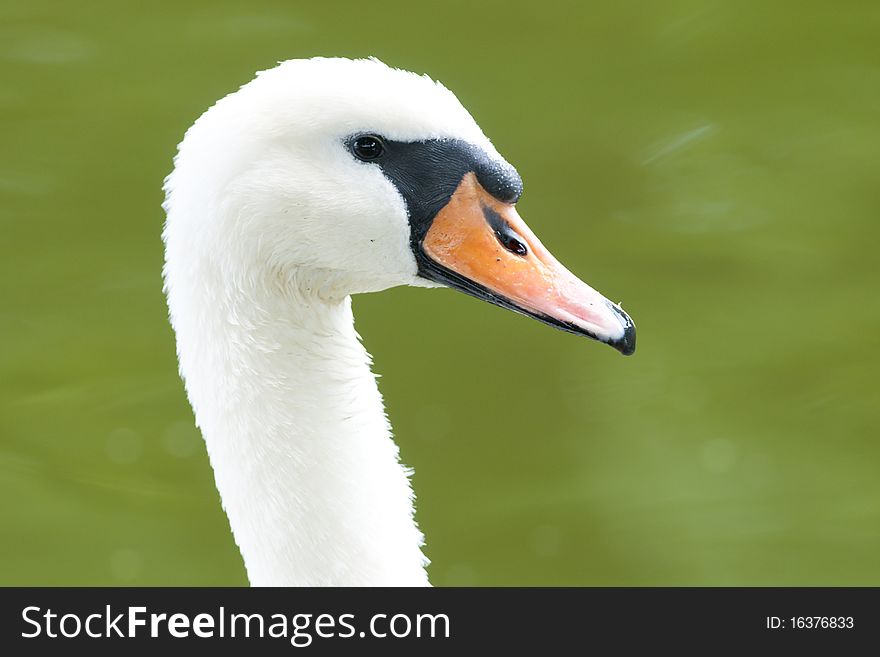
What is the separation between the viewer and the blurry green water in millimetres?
5531

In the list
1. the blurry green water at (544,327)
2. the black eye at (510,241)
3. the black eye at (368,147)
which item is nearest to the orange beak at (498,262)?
the black eye at (510,241)

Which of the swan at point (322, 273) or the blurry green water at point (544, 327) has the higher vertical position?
the blurry green water at point (544, 327)

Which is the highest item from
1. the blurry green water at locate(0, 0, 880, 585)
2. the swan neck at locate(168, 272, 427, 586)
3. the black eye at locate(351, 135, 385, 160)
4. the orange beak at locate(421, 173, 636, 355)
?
the blurry green water at locate(0, 0, 880, 585)

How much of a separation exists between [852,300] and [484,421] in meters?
1.38

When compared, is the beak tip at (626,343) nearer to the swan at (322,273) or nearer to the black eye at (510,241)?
the swan at (322,273)

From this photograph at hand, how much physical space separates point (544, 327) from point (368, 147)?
8.55ft

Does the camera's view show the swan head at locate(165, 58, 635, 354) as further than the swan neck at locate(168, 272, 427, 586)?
No

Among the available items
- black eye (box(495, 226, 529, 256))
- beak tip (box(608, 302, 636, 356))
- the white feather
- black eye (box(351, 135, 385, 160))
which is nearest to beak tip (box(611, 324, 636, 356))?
beak tip (box(608, 302, 636, 356))

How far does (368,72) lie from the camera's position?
3.54 metres

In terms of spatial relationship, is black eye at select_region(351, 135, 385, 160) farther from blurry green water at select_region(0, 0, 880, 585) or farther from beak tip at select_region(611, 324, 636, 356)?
blurry green water at select_region(0, 0, 880, 585)

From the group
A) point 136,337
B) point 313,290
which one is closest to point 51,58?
point 136,337

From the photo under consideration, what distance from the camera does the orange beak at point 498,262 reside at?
357cm

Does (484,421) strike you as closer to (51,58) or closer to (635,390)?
(635,390)

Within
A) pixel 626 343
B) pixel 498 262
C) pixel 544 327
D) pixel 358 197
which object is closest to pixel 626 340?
pixel 626 343
